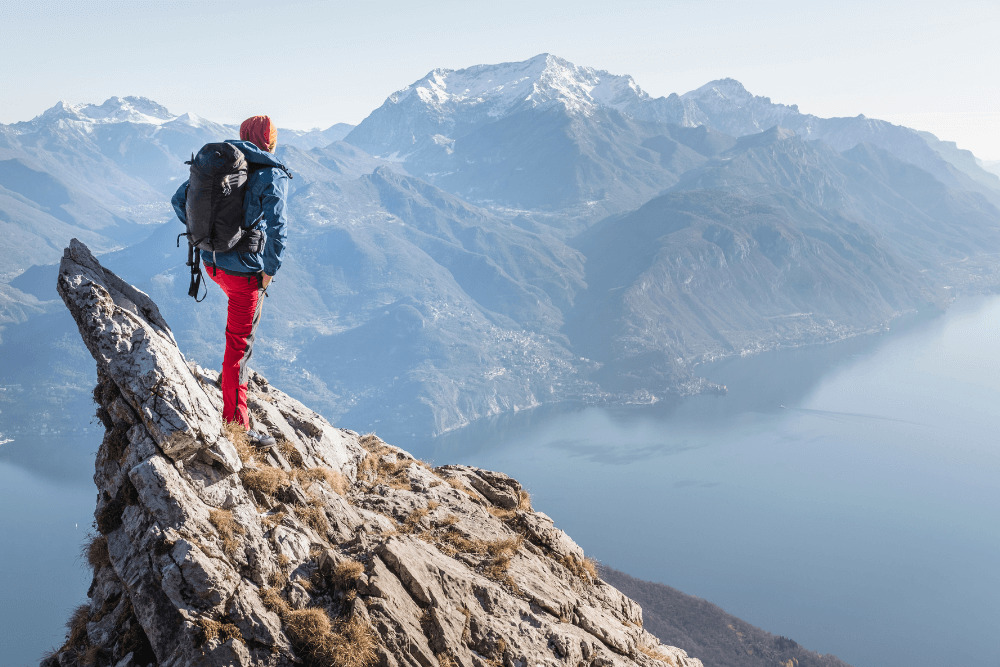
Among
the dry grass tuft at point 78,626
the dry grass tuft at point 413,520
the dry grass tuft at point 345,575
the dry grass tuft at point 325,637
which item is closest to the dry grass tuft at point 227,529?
the dry grass tuft at point 325,637

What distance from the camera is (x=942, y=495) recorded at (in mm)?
164125

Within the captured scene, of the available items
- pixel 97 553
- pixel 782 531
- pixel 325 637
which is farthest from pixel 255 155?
pixel 782 531

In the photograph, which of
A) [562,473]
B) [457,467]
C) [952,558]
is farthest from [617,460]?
[457,467]

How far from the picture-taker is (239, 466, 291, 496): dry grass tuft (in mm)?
8055

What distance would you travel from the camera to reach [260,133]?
8.33 metres

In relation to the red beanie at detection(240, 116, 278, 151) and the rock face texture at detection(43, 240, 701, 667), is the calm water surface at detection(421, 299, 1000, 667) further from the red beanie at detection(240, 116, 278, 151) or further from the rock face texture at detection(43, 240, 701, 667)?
the red beanie at detection(240, 116, 278, 151)

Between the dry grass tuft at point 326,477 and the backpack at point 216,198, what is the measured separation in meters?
3.07

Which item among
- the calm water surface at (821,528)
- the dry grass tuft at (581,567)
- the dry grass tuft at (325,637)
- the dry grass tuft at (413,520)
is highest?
the calm water surface at (821,528)

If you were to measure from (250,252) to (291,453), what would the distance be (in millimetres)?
3604

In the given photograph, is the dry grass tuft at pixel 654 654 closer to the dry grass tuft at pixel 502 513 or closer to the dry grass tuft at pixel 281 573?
the dry grass tuft at pixel 502 513

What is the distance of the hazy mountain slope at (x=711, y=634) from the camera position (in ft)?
315

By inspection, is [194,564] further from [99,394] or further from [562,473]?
[562,473]

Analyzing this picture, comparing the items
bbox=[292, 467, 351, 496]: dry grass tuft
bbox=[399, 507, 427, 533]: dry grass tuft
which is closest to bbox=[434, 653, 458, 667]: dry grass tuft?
bbox=[399, 507, 427, 533]: dry grass tuft

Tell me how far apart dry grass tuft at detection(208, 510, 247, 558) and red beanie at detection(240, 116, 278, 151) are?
15.7 ft
